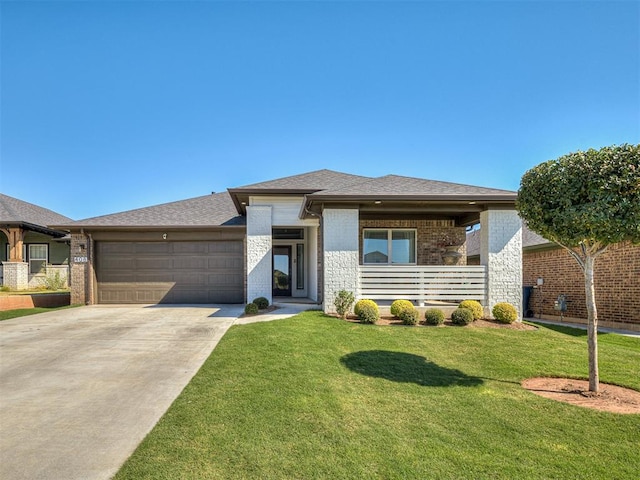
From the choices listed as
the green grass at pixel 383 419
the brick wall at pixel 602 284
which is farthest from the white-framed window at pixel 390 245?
the green grass at pixel 383 419

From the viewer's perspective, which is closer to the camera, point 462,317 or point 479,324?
point 462,317

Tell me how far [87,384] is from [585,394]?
6743mm

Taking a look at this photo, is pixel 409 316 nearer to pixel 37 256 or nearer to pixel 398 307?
pixel 398 307

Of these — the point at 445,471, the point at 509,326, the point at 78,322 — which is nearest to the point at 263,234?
the point at 78,322

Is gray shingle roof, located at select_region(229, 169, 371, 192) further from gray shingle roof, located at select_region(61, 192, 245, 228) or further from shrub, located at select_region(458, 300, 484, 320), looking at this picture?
shrub, located at select_region(458, 300, 484, 320)

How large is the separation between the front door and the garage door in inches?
77.7

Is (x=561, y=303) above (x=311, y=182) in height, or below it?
below

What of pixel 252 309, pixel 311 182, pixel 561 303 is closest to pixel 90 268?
pixel 252 309

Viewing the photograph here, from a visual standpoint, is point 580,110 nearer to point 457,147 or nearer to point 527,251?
point 457,147

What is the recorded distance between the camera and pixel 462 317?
8.14 metres

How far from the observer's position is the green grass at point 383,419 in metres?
2.82

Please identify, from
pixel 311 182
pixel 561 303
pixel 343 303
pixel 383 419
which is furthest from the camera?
pixel 311 182

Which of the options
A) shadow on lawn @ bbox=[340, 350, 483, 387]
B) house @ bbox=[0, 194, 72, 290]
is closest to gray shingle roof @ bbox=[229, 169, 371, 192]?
shadow on lawn @ bbox=[340, 350, 483, 387]

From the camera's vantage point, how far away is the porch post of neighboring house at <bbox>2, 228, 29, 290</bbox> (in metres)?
17.5
